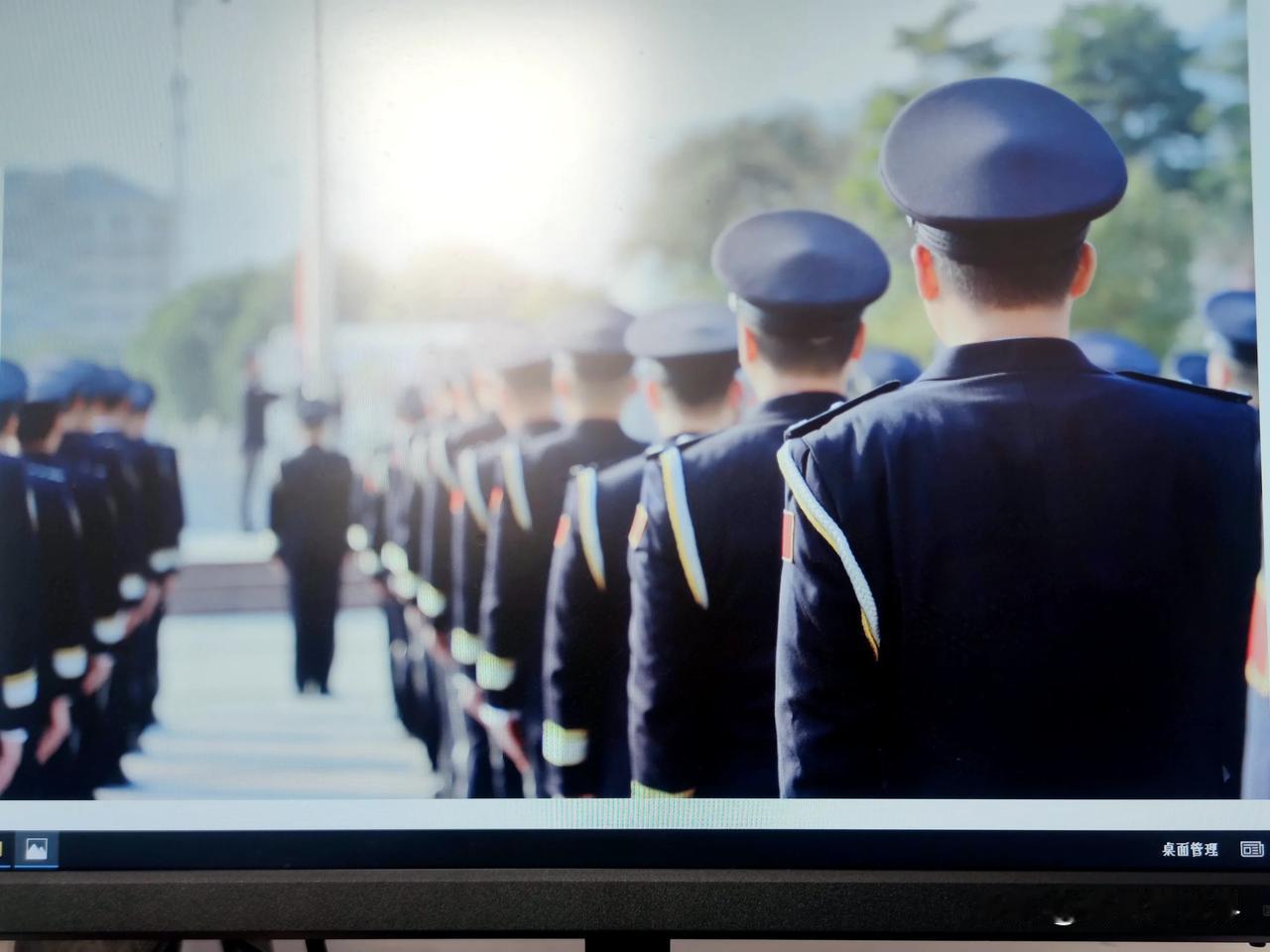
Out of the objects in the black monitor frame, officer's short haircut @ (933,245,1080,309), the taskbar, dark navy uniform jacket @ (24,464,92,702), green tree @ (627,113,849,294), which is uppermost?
green tree @ (627,113,849,294)

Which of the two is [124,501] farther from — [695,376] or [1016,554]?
[1016,554]

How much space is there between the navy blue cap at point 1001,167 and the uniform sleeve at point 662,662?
0.31 m

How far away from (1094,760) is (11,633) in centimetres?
84

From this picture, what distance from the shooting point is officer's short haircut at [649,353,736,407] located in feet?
3.14

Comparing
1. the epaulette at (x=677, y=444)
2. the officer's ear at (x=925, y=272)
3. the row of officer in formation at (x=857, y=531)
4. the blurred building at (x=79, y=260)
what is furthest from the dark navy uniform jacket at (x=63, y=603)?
the officer's ear at (x=925, y=272)

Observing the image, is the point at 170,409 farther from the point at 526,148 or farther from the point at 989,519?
the point at 989,519

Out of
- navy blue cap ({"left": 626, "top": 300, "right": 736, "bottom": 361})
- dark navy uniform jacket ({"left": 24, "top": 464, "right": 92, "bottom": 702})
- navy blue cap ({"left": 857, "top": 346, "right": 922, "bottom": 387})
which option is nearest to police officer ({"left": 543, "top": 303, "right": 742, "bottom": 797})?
navy blue cap ({"left": 626, "top": 300, "right": 736, "bottom": 361})

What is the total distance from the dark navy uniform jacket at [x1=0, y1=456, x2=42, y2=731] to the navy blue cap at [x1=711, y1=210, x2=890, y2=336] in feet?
1.92

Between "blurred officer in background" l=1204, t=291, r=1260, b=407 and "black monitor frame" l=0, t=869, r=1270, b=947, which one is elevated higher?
"blurred officer in background" l=1204, t=291, r=1260, b=407

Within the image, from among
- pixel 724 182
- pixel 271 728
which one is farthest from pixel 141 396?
pixel 724 182

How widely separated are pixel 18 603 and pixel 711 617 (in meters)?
0.55

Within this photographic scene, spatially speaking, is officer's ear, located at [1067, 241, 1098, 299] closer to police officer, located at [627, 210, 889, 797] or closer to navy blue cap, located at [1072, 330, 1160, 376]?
navy blue cap, located at [1072, 330, 1160, 376]

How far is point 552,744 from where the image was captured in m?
0.96

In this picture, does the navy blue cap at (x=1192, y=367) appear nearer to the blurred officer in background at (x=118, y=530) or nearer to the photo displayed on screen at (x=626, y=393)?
the photo displayed on screen at (x=626, y=393)
